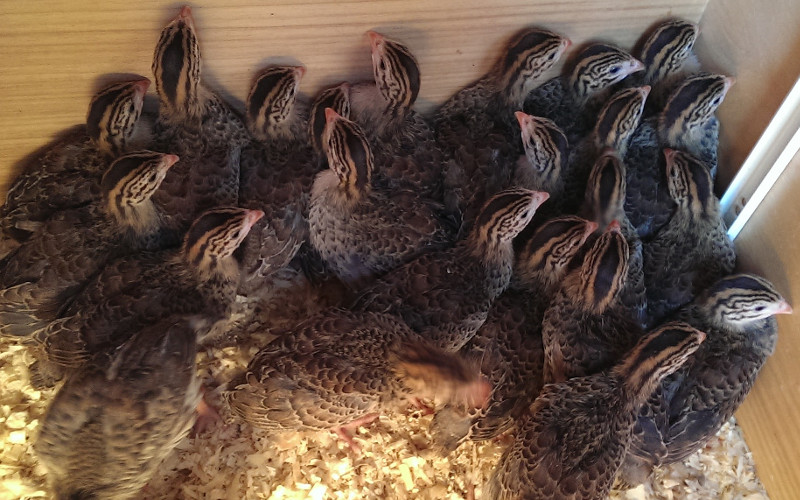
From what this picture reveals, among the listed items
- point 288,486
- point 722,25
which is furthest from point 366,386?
point 722,25

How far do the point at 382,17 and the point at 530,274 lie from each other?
46.7 inches

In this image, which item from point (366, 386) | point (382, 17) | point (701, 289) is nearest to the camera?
point (366, 386)

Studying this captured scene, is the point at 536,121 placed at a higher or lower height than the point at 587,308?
higher

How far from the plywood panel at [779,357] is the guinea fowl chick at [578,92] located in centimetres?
80

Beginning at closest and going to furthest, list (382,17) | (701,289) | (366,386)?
(366,386) → (382,17) → (701,289)

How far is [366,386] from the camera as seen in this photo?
2268 millimetres

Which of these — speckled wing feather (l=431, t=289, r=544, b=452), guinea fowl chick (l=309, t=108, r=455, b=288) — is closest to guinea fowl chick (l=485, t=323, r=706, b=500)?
speckled wing feather (l=431, t=289, r=544, b=452)

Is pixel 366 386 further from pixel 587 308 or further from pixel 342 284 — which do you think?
pixel 587 308

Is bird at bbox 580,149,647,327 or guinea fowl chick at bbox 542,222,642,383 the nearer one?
guinea fowl chick at bbox 542,222,642,383

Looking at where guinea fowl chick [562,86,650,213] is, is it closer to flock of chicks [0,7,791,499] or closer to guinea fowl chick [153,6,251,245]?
flock of chicks [0,7,791,499]

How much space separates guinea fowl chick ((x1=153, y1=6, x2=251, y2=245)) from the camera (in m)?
2.54

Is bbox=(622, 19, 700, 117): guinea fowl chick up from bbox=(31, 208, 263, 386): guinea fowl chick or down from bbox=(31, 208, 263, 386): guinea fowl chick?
up

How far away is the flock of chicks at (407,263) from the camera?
7.30 feet

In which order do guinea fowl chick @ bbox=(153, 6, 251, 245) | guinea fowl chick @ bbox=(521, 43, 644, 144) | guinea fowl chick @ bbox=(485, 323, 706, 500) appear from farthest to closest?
guinea fowl chick @ bbox=(521, 43, 644, 144), guinea fowl chick @ bbox=(153, 6, 251, 245), guinea fowl chick @ bbox=(485, 323, 706, 500)
